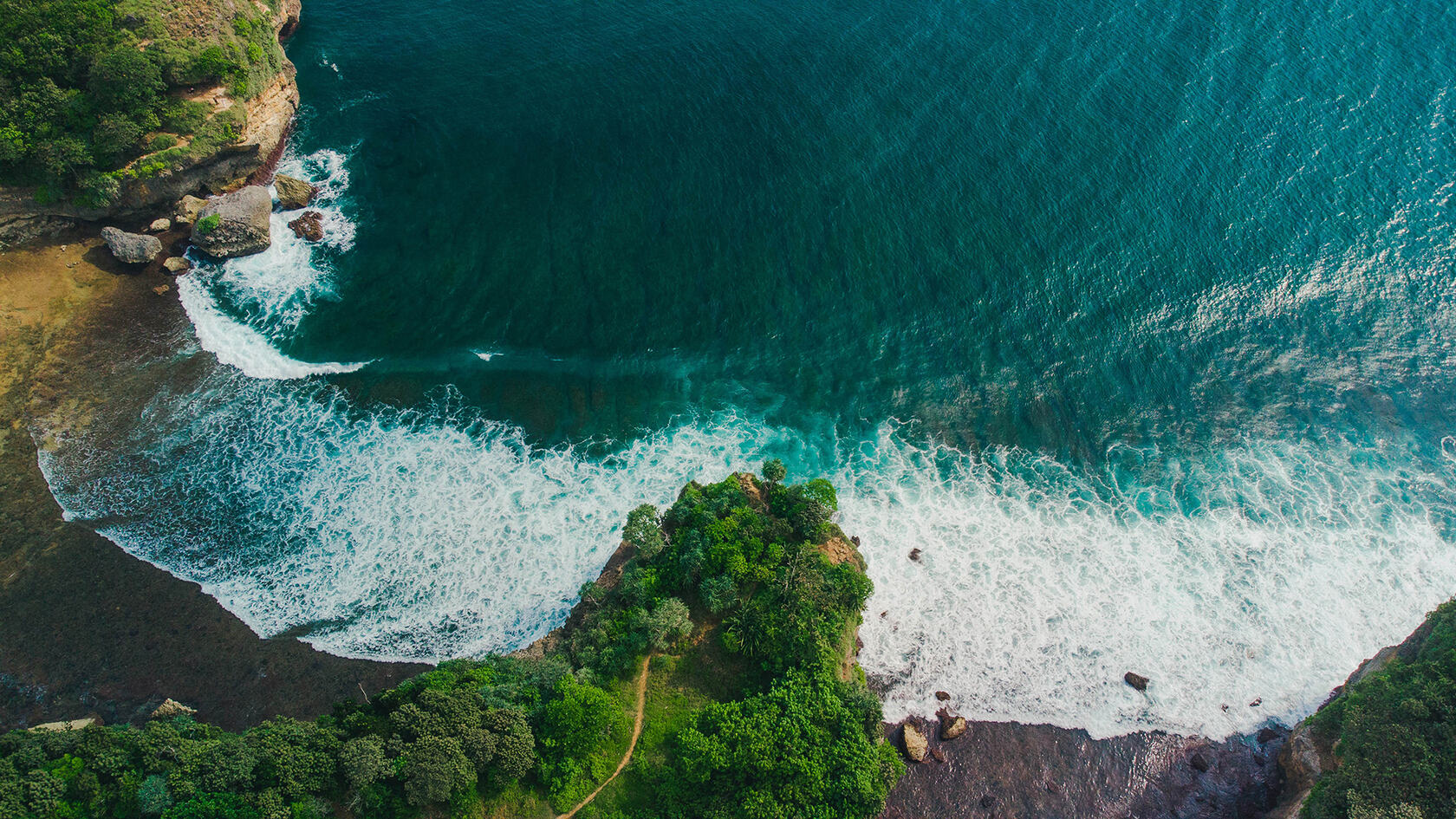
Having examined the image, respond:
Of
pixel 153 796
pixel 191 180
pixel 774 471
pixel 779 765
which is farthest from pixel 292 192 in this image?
pixel 779 765

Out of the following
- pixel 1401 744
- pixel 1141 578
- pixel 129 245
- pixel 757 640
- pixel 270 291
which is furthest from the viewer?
pixel 270 291

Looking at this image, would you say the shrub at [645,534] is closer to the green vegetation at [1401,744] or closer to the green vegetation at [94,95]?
the green vegetation at [1401,744]

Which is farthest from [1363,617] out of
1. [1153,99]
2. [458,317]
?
[458,317]

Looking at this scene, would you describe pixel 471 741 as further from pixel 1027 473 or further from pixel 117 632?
pixel 1027 473

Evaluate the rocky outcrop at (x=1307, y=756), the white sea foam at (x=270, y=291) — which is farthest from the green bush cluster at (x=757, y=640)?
the white sea foam at (x=270, y=291)

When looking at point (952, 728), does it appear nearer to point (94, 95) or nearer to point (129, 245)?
point (129, 245)

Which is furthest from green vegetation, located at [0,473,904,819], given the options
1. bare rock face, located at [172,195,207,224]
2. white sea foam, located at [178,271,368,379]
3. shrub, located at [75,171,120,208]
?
shrub, located at [75,171,120,208]
